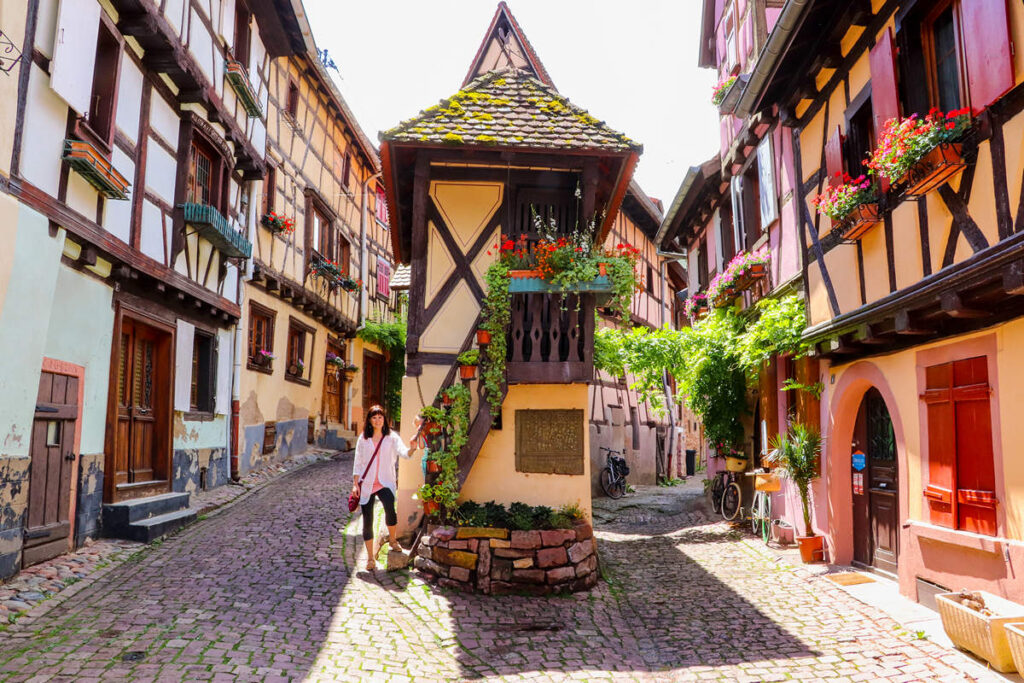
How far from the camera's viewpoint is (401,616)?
20.4 ft

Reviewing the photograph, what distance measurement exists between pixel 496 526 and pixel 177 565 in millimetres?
3064

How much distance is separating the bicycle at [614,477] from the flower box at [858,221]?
9345mm

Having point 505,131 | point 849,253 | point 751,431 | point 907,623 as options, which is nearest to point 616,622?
point 907,623

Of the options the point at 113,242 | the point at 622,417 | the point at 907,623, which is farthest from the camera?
the point at 622,417

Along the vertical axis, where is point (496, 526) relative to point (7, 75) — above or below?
below

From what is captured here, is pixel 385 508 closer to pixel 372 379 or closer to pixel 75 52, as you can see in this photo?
pixel 75 52

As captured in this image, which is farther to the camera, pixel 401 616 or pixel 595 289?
pixel 595 289

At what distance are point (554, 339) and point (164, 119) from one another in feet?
19.0

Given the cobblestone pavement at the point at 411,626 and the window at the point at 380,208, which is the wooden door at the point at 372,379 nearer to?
the window at the point at 380,208

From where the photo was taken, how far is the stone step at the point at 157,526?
788cm

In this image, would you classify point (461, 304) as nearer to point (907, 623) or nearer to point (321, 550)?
point (321, 550)

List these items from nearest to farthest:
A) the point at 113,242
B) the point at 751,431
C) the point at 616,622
→ the point at 616,622 → the point at 113,242 → the point at 751,431

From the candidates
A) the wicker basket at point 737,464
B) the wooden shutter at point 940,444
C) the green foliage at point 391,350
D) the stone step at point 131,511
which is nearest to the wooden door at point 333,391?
the green foliage at point 391,350

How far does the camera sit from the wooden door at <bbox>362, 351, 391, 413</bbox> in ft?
68.6
